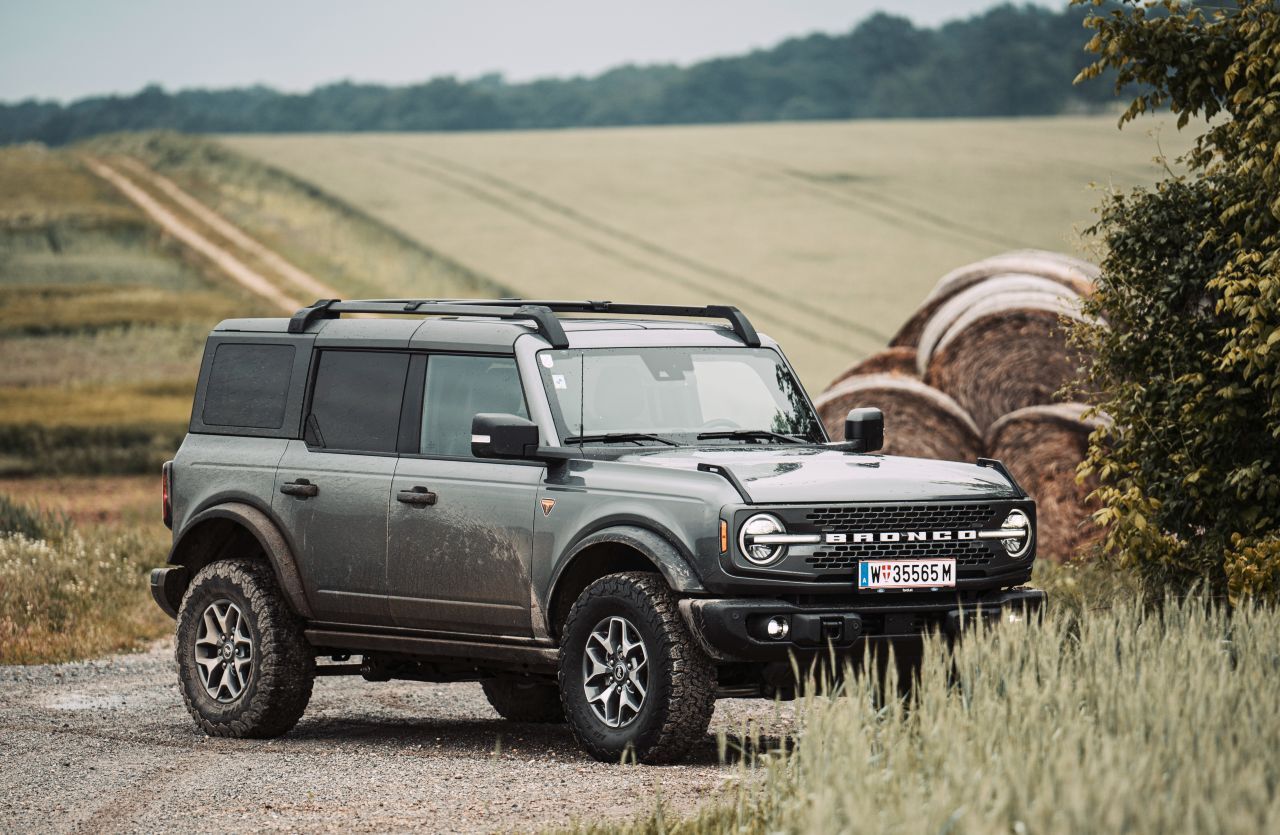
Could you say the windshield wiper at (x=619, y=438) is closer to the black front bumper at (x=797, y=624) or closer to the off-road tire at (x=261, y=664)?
the black front bumper at (x=797, y=624)

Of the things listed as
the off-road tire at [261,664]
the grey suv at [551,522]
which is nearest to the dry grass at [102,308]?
the grey suv at [551,522]

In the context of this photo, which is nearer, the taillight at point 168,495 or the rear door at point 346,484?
the rear door at point 346,484

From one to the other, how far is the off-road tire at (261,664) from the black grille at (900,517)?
324 cm

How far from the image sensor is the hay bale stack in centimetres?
1570

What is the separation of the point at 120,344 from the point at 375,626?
95.0 feet

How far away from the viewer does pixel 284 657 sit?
34.8 ft

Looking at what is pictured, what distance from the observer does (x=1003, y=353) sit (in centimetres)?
1584

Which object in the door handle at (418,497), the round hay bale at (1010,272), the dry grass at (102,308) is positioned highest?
the round hay bale at (1010,272)

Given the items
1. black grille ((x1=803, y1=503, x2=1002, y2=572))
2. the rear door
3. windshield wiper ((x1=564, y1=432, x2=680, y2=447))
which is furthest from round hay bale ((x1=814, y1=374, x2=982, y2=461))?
black grille ((x1=803, y1=503, x2=1002, y2=572))

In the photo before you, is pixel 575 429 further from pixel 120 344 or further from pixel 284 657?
pixel 120 344

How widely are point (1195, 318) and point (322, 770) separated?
592 cm

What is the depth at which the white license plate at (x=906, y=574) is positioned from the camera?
29.2 ft

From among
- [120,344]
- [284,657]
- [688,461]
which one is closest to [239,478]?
[284,657]

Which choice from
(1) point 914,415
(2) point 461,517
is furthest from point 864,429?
(1) point 914,415
